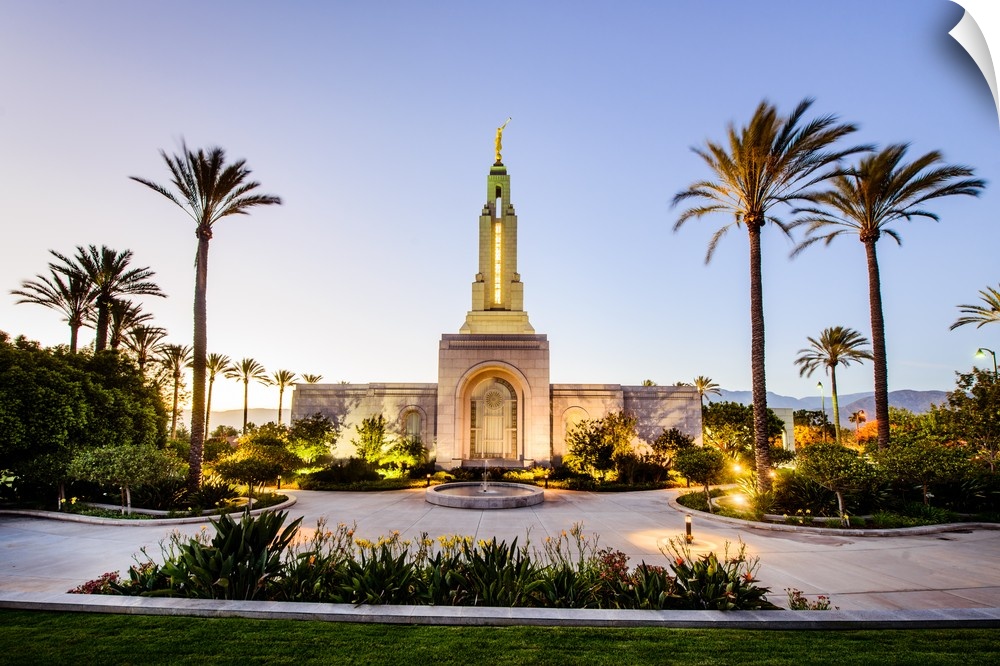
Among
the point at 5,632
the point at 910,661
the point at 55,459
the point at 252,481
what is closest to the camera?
the point at 910,661

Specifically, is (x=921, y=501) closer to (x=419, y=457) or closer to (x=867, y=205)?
(x=867, y=205)

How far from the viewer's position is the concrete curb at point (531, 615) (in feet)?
18.4

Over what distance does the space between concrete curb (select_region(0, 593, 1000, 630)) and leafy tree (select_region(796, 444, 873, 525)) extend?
6950 millimetres

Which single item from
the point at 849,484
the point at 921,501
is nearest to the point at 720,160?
the point at 849,484

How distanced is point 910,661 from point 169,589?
767cm

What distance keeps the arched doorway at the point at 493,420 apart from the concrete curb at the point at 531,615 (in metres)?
22.3

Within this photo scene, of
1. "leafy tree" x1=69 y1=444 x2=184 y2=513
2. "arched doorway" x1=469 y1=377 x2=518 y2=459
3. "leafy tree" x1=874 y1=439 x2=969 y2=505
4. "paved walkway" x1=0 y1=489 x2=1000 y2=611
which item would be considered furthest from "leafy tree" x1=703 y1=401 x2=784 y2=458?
"leafy tree" x1=69 y1=444 x2=184 y2=513

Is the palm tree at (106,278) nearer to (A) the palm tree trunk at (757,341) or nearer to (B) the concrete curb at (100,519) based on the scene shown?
(B) the concrete curb at (100,519)

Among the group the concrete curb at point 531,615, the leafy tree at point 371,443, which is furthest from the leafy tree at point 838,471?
the leafy tree at point 371,443

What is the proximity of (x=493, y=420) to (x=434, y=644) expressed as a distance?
23.3 m

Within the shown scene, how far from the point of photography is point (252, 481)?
15.3 meters

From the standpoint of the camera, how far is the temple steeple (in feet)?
105

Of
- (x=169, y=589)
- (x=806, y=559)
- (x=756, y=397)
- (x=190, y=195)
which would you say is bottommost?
(x=806, y=559)

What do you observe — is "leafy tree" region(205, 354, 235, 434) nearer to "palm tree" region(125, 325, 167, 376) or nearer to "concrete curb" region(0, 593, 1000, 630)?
"palm tree" region(125, 325, 167, 376)
